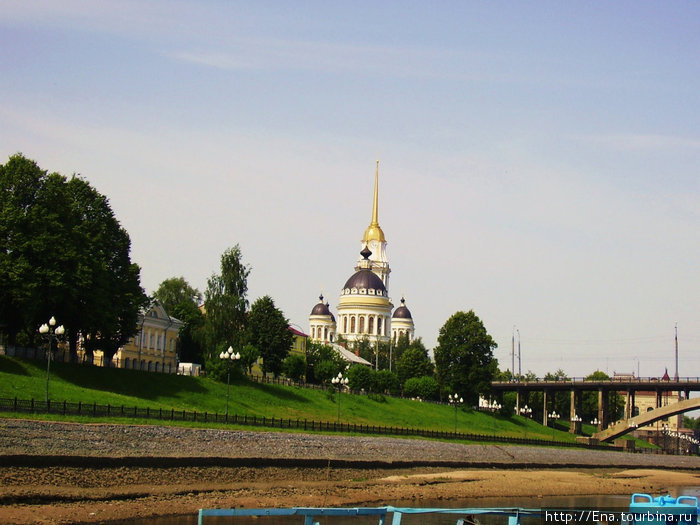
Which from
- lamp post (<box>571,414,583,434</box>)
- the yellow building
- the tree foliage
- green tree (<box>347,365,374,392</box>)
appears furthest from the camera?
lamp post (<box>571,414,583,434</box>)

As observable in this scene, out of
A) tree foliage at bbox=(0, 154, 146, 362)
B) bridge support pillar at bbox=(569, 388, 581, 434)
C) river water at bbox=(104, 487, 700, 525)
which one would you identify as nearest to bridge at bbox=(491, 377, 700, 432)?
bridge support pillar at bbox=(569, 388, 581, 434)

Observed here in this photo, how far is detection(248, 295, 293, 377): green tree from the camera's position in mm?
102812

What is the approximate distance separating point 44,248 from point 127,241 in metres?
10.8

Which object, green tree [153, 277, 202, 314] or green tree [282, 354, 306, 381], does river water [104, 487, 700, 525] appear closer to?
green tree [282, 354, 306, 381]

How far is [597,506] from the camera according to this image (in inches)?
1993

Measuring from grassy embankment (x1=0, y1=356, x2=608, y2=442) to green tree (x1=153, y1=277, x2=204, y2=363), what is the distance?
589 inches

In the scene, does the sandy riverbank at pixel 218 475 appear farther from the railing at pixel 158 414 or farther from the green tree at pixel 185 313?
the green tree at pixel 185 313

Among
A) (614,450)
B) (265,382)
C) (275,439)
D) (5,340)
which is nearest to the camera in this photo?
(275,439)

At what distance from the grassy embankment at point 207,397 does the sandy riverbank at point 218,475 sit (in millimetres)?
3931

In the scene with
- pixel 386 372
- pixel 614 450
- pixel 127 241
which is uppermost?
pixel 127 241

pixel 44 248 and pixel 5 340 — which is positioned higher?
pixel 44 248

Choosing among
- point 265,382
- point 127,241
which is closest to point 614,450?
point 265,382

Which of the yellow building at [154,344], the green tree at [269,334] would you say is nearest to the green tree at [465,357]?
the green tree at [269,334]

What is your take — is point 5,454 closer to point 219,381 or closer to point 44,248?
point 44,248
